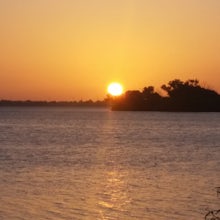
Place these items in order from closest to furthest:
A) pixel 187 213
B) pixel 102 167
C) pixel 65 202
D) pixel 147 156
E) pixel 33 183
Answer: pixel 187 213 < pixel 65 202 < pixel 33 183 < pixel 102 167 < pixel 147 156

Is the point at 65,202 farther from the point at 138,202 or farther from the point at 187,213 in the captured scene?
the point at 187,213

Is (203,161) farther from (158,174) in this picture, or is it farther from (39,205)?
(39,205)

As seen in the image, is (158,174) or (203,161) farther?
(203,161)

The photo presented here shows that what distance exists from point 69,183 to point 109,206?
6.18m

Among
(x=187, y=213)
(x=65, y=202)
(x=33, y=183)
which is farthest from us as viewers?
(x=33, y=183)

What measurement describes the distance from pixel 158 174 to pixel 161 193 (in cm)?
707

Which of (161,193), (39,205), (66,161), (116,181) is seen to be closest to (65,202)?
(39,205)

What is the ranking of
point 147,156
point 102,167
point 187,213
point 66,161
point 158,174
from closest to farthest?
point 187,213, point 158,174, point 102,167, point 66,161, point 147,156

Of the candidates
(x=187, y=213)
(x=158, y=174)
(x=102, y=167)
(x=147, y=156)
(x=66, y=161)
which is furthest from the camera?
(x=147, y=156)

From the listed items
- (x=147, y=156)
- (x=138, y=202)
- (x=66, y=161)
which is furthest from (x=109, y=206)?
(x=147, y=156)

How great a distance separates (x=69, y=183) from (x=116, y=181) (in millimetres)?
2465

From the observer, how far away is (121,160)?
43250 millimetres

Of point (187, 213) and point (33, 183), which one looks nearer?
point (187, 213)

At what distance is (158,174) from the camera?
33.0 m
